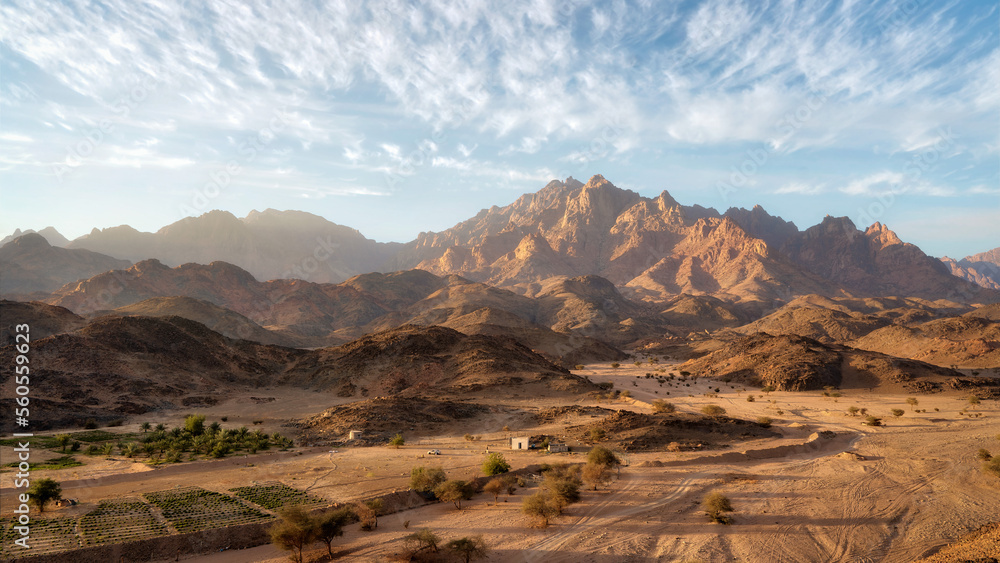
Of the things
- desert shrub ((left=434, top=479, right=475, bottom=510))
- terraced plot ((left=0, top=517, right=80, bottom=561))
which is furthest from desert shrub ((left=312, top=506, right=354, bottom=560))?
terraced plot ((left=0, top=517, right=80, bottom=561))

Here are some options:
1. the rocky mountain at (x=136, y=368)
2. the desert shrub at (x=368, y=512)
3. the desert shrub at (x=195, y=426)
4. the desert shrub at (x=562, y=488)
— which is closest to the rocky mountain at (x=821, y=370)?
the desert shrub at (x=562, y=488)

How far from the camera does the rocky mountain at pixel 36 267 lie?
173m

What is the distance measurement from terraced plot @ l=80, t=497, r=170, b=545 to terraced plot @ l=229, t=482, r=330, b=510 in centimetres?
412

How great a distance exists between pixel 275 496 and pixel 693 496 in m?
22.0

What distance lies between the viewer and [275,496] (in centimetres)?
2522

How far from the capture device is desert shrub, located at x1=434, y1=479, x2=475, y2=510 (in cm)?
2472

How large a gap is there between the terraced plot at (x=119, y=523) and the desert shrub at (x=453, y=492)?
38.9ft

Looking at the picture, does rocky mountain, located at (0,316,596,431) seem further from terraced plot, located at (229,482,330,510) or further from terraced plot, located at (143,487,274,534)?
terraced plot, located at (143,487,274,534)

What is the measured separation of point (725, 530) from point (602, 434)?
1564cm

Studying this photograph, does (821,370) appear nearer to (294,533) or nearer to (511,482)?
(511,482)

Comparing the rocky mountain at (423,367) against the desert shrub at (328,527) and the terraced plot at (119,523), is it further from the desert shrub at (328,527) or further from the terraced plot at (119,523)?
the desert shrub at (328,527)

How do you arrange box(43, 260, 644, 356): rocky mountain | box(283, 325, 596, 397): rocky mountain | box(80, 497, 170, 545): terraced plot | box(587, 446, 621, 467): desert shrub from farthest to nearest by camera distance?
box(43, 260, 644, 356): rocky mountain < box(283, 325, 596, 397): rocky mountain < box(587, 446, 621, 467): desert shrub < box(80, 497, 170, 545): terraced plot

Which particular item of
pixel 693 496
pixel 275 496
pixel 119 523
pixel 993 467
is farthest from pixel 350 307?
pixel 993 467

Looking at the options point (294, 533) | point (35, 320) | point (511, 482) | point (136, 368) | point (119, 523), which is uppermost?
point (35, 320)
